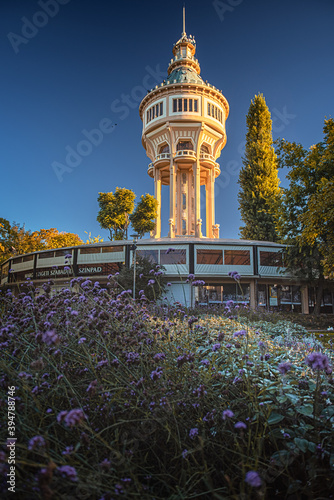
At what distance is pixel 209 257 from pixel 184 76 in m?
30.2

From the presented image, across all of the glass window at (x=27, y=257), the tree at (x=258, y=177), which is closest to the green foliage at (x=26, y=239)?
the glass window at (x=27, y=257)

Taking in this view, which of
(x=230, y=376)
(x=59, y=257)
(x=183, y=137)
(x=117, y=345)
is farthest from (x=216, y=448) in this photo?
(x=183, y=137)

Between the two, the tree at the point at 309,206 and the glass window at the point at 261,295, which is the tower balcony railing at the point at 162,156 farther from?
the tree at the point at 309,206

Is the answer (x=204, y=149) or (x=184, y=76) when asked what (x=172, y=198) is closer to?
(x=204, y=149)

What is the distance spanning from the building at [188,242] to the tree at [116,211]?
4184mm

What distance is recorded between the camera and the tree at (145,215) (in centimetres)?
4225

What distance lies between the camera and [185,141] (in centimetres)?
4259

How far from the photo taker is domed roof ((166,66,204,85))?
42.5 meters

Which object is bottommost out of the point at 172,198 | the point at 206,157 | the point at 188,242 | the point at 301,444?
the point at 301,444

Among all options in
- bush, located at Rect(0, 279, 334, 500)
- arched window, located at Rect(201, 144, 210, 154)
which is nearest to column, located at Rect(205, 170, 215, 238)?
arched window, located at Rect(201, 144, 210, 154)

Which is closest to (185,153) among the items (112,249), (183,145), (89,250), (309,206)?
(183,145)

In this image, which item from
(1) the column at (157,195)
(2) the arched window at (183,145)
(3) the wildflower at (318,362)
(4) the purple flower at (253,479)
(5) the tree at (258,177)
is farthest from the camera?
(1) the column at (157,195)

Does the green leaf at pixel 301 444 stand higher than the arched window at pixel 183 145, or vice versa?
the arched window at pixel 183 145

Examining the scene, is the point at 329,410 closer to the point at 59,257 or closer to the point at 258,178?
the point at 59,257
